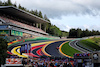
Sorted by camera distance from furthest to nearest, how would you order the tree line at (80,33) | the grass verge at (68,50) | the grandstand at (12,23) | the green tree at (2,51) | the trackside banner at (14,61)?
the tree line at (80,33)
the grandstand at (12,23)
the grass verge at (68,50)
the green tree at (2,51)
the trackside banner at (14,61)

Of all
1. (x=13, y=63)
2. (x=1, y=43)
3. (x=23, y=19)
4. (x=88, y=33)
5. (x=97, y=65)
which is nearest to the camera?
(x=97, y=65)

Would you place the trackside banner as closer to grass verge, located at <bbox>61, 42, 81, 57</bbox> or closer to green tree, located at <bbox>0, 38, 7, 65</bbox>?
green tree, located at <bbox>0, 38, 7, 65</bbox>

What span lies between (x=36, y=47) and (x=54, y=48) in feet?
16.7

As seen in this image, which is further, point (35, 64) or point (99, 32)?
point (99, 32)

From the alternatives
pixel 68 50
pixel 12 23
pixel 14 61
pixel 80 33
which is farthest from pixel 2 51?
pixel 80 33

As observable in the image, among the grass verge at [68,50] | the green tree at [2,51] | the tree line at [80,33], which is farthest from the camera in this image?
the tree line at [80,33]

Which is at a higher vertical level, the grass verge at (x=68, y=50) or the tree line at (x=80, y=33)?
the tree line at (x=80, y=33)

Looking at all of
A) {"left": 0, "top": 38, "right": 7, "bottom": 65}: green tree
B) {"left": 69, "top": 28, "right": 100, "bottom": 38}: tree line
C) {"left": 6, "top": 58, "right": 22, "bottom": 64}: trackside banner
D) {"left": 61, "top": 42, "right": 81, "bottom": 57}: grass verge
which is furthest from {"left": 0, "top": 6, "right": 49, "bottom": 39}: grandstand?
{"left": 69, "top": 28, "right": 100, "bottom": 38}: tree line

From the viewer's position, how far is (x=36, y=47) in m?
46.9

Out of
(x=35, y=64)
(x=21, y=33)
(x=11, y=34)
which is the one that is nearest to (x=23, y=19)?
(x=21, y=33)

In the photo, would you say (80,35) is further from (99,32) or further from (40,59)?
(40,59)

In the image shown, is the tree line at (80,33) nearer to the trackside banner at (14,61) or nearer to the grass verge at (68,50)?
the grass verge at (68,50)

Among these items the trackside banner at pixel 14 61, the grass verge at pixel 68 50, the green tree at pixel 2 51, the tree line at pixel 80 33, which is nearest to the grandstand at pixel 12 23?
the grass verge at pixel 68 50

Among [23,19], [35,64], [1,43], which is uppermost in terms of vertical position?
[23,19]
